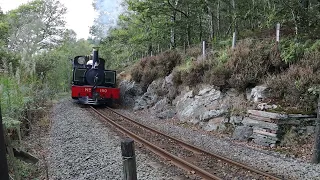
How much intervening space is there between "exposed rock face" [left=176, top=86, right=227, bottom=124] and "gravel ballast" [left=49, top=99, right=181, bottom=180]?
3345 mm

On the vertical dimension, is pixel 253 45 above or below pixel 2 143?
above

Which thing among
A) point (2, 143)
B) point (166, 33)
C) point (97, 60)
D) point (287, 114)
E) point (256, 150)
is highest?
point (166, 33)

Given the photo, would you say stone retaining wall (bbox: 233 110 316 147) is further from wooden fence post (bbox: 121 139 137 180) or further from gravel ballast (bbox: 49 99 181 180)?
wooden fence post (bbox: 121 139 137 180)

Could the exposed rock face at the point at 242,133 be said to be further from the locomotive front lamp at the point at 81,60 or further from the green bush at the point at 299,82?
the locomotive front lamp at the point at 81,60

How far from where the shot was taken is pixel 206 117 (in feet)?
35.8

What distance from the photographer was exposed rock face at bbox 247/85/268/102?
30.9 ft

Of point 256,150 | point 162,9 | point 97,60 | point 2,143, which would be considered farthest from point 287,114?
point 97,60

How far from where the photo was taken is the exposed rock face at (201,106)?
1085 cm

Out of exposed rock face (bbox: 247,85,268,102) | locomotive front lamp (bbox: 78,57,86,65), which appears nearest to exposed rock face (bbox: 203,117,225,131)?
exposed rock face (bbox: 247,85,268,102)

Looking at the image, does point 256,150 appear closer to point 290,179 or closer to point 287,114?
point 287,114

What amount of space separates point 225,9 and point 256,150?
1073 cm

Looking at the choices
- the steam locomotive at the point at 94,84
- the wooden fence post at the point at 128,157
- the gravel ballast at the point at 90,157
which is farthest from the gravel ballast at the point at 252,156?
the steam locomotive at the point at 94,84

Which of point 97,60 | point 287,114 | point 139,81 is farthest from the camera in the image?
point 139,81

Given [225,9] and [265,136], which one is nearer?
[265,136]
